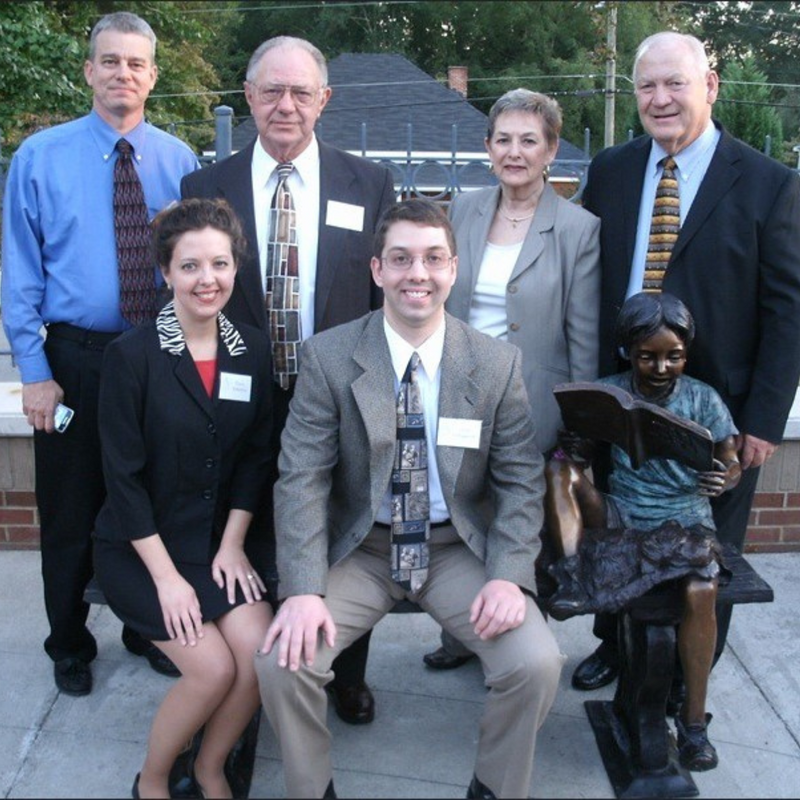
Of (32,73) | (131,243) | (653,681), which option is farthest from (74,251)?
(32,73)

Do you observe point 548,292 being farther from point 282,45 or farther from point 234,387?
point 282,45

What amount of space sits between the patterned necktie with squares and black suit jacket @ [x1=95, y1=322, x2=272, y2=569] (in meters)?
0.45

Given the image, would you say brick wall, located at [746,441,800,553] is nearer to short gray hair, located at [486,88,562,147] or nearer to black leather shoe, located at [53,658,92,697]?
short gray hair, located at [486,88,562,147]

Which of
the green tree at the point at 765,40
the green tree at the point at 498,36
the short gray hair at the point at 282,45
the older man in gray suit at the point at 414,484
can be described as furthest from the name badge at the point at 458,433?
the green tree at the point at 765,40

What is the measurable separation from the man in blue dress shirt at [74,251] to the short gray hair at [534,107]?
1157mm

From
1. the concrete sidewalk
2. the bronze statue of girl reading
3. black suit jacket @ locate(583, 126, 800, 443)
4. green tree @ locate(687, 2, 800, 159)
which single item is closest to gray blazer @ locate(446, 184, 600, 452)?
black suit jacket @ locate(583, 126, 800, 443)

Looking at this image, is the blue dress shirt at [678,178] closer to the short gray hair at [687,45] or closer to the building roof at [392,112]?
the short gray hair at [687,45]

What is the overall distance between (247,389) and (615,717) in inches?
61.3

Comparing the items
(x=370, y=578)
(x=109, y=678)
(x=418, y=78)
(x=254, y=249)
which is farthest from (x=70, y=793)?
(x=418, y=78)

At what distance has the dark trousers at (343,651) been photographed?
3074 mm

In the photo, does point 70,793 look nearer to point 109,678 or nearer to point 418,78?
point 109,678

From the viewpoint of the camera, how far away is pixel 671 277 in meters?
2.96

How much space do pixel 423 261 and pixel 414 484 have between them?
0.62m

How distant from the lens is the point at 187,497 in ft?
9.09
